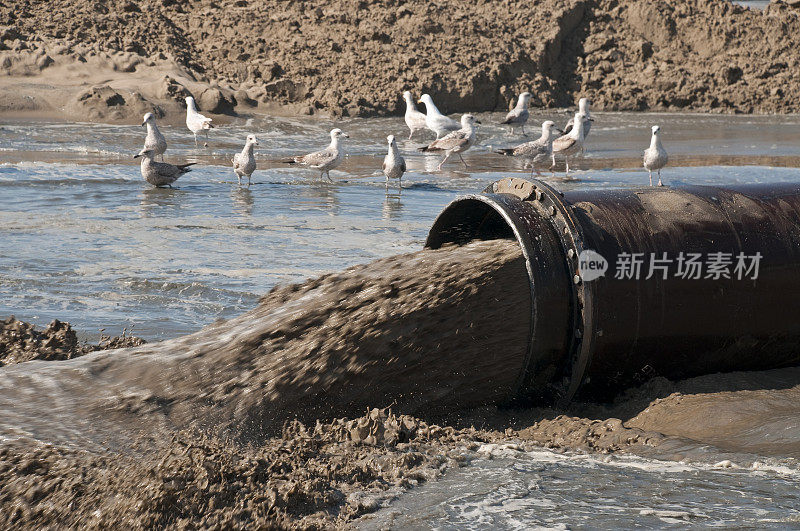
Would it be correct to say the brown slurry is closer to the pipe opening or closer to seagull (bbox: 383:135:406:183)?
the pipe opening

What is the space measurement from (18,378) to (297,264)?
3625 mm

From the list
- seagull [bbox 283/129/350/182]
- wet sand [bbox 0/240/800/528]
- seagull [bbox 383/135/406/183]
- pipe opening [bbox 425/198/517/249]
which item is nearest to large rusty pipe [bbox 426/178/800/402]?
wet sand [bbox 0/240/800/528]

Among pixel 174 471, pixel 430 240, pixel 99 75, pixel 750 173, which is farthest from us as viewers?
pixel 99 75

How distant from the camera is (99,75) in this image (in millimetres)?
23188

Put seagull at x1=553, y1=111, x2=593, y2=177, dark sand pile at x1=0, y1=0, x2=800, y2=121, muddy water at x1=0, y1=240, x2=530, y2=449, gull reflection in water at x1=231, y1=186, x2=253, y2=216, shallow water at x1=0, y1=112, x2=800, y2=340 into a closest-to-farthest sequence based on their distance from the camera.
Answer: muddy water at x1=0, y1=240, x2=530, y2=449
shallow water at x1=0, y1=112, x2=800, y2=340
gull reflection in water at x1=231, y1=186, x2=253, y2=216
seagull at x1=553, y1=111, x2=593, y2=177
dark sand pile at x1=0, y1=0, x2=800, y2=121

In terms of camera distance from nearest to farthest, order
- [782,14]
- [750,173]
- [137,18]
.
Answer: [750,173] < [137,18] < [782,14]

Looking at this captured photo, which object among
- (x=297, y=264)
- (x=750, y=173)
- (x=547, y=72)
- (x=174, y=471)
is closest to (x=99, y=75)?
(x=547, y=72)

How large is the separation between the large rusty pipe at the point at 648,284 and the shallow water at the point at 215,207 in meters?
2.43

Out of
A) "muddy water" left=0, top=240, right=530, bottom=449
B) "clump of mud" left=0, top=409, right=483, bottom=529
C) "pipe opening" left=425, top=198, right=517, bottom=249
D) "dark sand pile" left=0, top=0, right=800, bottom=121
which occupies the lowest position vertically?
"clump of mud" left=0, top=409, right=483, bottom=529

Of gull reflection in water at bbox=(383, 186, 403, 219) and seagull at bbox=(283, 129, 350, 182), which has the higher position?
seagull at bbox=(283, 129, 350, 182)

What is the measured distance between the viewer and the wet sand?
11.4 ft

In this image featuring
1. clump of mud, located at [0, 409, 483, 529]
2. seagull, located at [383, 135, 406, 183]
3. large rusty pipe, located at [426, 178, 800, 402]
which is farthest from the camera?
seagull, located at [383, 135, 406, 183]

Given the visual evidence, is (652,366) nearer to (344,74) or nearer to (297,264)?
(297,264)

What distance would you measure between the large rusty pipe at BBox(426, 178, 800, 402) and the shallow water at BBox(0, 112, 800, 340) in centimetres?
243
